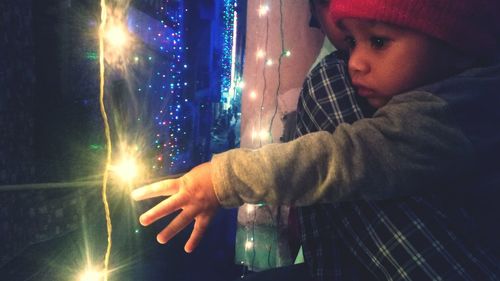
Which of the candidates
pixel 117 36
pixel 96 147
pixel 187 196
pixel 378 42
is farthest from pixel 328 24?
pixel 117 36

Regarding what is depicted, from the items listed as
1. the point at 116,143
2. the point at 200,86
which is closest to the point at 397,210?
the point at 116,143

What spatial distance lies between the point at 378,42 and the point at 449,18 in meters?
0.17

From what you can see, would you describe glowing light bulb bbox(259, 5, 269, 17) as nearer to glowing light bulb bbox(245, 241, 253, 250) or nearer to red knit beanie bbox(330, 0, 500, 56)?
red knit beanie bbox(330, 0, 500, 56)

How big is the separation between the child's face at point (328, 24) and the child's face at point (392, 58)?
0.29 m

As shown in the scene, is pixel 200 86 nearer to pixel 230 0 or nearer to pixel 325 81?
pixel 230 0

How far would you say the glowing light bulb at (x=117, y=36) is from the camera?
2100 millimetres

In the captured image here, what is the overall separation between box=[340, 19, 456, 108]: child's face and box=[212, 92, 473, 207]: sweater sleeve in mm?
131

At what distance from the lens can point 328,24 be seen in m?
1.23

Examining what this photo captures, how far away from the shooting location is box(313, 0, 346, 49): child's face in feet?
3.84

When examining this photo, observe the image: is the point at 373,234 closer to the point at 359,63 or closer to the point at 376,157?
the point at 376,157

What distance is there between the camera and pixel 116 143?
7.41 ft

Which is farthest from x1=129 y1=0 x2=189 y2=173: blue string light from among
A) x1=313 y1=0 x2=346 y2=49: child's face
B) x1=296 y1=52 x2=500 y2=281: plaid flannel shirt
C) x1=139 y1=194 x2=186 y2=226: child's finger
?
x1=139 y1=194 x2=186 y2=226: child's finger

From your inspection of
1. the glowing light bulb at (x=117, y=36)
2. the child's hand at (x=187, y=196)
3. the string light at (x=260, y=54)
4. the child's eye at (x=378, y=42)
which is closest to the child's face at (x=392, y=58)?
the child's eye at (x=378, y=42)

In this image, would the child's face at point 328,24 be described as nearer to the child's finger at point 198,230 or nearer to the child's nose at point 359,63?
the child's nose at point 359,63
